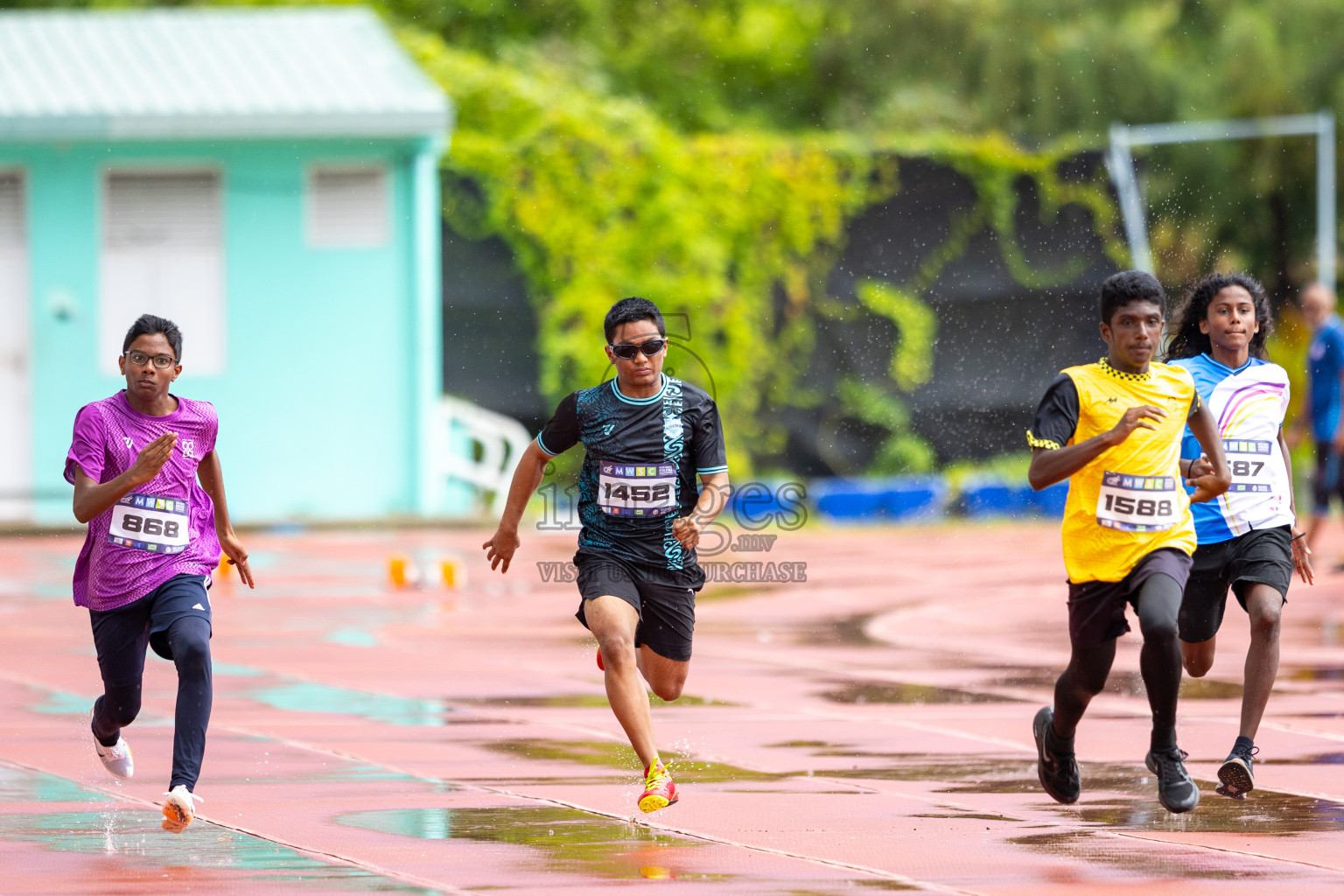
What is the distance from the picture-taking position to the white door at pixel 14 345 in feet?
67.5

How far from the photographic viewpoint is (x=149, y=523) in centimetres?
677

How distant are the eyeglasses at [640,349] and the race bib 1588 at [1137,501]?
1.64 metres

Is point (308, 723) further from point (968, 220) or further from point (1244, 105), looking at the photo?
point (1244, 105)

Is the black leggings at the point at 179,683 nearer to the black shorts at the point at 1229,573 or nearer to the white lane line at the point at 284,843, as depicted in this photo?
the white lane line at the point at 284,843

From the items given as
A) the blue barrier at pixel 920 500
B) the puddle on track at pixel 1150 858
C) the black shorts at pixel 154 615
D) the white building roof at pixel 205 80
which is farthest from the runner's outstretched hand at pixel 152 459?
the white building roof at pixel 205 80

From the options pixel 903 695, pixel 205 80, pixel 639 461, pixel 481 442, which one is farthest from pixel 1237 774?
pixel 205 80

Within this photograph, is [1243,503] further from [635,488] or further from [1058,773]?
[635,488]

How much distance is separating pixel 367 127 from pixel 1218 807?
15.3 m

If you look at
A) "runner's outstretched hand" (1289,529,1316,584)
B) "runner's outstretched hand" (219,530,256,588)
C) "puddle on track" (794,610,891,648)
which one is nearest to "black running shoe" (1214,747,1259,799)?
"runner's outstretched hand" (1289,529,1316,584)

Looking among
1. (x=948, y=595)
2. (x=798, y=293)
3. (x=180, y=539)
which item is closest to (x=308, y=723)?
(x=180, y=539)

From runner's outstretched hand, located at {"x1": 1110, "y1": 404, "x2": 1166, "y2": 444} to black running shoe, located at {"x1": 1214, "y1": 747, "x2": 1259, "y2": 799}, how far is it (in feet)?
4.34

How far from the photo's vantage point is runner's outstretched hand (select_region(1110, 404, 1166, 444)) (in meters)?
6.54

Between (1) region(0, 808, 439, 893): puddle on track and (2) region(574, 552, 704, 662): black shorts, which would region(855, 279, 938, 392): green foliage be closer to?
(2) region(574, 552, 704, 662): black shorts

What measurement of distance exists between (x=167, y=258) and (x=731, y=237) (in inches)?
241
